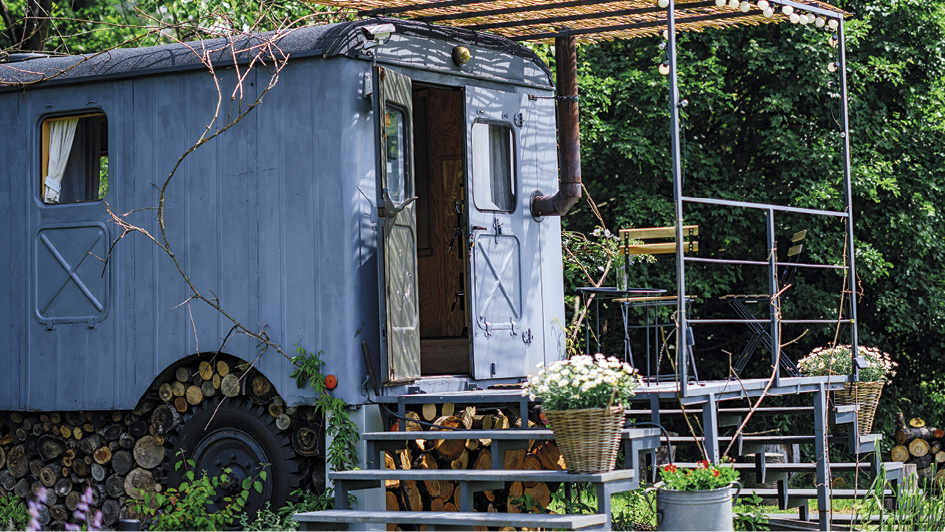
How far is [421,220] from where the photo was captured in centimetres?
893

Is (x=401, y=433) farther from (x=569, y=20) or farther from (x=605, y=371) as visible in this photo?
(x=569, y=20)

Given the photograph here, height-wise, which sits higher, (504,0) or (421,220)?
(504,0)

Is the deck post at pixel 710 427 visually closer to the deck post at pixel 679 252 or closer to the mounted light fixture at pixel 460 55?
the deck post at pixel 679 252

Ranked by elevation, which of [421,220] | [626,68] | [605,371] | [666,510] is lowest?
[666,510]

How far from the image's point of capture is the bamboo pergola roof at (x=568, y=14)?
746 cm

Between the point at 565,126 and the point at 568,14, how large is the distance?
791 mm

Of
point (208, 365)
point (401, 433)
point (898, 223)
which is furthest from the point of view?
point (898, 223)

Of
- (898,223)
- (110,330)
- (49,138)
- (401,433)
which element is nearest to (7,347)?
(110,330)

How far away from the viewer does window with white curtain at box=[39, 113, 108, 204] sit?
7.88 m

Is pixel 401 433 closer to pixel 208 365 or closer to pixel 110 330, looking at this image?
pixel 208 365

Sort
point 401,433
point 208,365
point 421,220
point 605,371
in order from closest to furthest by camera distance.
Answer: point 605,371
point 401,433
point 208,365
point 421,220

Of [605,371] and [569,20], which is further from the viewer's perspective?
[569,20]

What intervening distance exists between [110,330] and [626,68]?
27.3 feet

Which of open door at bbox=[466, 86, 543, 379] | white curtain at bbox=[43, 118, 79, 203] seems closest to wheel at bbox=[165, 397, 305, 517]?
open door at bbox=[466, 86, 543, 379]
